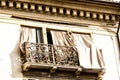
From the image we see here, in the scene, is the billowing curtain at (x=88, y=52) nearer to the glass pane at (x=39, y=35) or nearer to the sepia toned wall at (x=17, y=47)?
the sepia toned wall at (x=17, y=47)

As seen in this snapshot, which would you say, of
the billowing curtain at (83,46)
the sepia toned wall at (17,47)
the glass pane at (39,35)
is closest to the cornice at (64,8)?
the sepia toned wall at (17,47)

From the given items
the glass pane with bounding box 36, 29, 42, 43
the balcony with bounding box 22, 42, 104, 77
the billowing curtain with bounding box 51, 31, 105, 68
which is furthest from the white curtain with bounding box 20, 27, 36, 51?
the billowing curtain with bounding box 51, 31, 105, 68

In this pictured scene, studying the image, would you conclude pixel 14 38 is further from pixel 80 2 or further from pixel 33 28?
pixel 80 2

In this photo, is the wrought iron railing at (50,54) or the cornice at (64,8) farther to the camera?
the cornice at (64,8)

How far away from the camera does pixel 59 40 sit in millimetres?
20922

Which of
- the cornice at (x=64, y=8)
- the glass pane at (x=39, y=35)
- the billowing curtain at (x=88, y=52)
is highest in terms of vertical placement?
the cornice at (x=64, y=8)

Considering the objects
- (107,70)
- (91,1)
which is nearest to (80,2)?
(91,1)

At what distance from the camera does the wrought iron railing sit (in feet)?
64.4

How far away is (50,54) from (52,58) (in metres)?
0.24

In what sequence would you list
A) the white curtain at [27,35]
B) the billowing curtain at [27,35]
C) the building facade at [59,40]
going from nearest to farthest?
the building facade at [59,40]
the billowing curtain at [27,35]
the white curtain at [27,35]

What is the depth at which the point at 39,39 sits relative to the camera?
20.7 m

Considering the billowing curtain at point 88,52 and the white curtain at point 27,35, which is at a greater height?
the white curtain at point 27,35

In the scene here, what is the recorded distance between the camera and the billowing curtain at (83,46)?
20.6 m

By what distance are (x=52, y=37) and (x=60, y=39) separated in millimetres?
393
